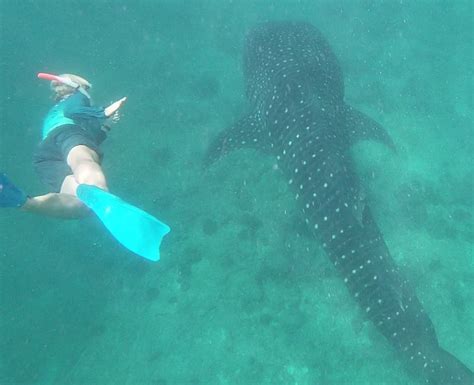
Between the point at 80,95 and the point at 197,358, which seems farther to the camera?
the point at 197,358

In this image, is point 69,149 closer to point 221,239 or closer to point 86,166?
point 86,166

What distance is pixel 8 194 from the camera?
4.14 metres

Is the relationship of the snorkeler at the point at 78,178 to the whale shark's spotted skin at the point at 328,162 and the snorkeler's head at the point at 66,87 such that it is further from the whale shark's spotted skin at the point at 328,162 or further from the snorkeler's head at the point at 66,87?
the whale shark's spotted skin at the point at 328,162

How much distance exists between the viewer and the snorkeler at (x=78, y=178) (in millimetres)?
3811

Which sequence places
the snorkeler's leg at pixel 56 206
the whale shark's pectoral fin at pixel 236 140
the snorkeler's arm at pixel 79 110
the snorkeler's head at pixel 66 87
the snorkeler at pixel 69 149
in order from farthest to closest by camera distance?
1. the whale shark's pectoral fin at pixel 236 140
2. the snorkeler's head at pixel 66 87
3. the snorkeler's arm at pixel 79 110
4. the snorkeler at pixel 69 149
5. the snorkeler's leg at pixel 56 206

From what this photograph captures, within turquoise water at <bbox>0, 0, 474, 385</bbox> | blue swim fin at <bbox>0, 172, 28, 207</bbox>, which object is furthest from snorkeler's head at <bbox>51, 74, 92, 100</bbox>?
turquoise water at <bbox>0, 0, 474, 385</bbox>

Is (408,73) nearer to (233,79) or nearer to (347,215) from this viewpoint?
(233,79)

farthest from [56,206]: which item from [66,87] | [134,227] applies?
[66,87]

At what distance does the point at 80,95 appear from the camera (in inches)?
218

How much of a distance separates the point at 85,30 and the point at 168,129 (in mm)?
9019

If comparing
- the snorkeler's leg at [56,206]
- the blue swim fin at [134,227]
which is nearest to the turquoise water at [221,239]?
the snorkeler's leg at [56,206]

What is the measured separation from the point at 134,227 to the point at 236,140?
4.31 metres

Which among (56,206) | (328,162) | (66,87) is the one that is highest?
(328,162)

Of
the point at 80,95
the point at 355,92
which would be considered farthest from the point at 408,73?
the point at 80,95
